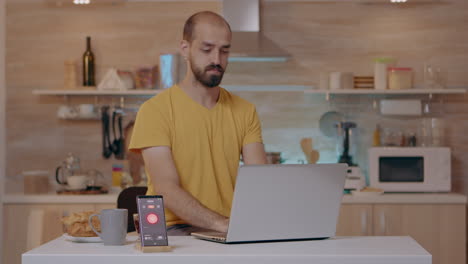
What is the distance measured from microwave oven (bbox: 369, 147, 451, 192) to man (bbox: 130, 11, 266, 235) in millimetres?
1941

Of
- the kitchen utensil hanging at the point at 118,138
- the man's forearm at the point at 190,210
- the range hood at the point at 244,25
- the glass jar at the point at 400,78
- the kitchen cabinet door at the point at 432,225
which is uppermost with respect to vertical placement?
the range hood at the point at 244,25

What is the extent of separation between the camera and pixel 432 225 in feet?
13.8

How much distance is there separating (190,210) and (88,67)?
2.58 meters

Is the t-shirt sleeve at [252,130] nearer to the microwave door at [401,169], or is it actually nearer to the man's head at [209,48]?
the man's head at [209,48]

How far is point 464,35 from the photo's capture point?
A: 4.68 m

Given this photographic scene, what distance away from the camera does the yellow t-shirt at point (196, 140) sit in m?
2.47

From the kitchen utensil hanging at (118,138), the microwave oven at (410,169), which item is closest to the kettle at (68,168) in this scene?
the kitchen utensil hanging at (118,138)

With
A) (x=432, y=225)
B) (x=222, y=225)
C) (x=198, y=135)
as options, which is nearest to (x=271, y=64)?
(x=432, y=225)

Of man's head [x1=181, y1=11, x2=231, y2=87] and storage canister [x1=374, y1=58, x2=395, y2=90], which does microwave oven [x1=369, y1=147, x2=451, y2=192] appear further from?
man's head [x1=181, y1=11, x2=231, y2=87]

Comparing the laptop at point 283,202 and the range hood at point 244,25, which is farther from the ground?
the range hood at point 244,25

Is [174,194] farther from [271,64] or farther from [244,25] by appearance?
[271,64]

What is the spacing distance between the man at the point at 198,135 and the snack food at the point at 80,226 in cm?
37

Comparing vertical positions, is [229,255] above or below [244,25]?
below

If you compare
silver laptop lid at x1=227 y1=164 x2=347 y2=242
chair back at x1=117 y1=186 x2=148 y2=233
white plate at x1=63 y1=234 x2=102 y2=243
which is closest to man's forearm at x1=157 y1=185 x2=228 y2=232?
silver laptop lid at x1=227 y1=164 x2=347 y2=242
